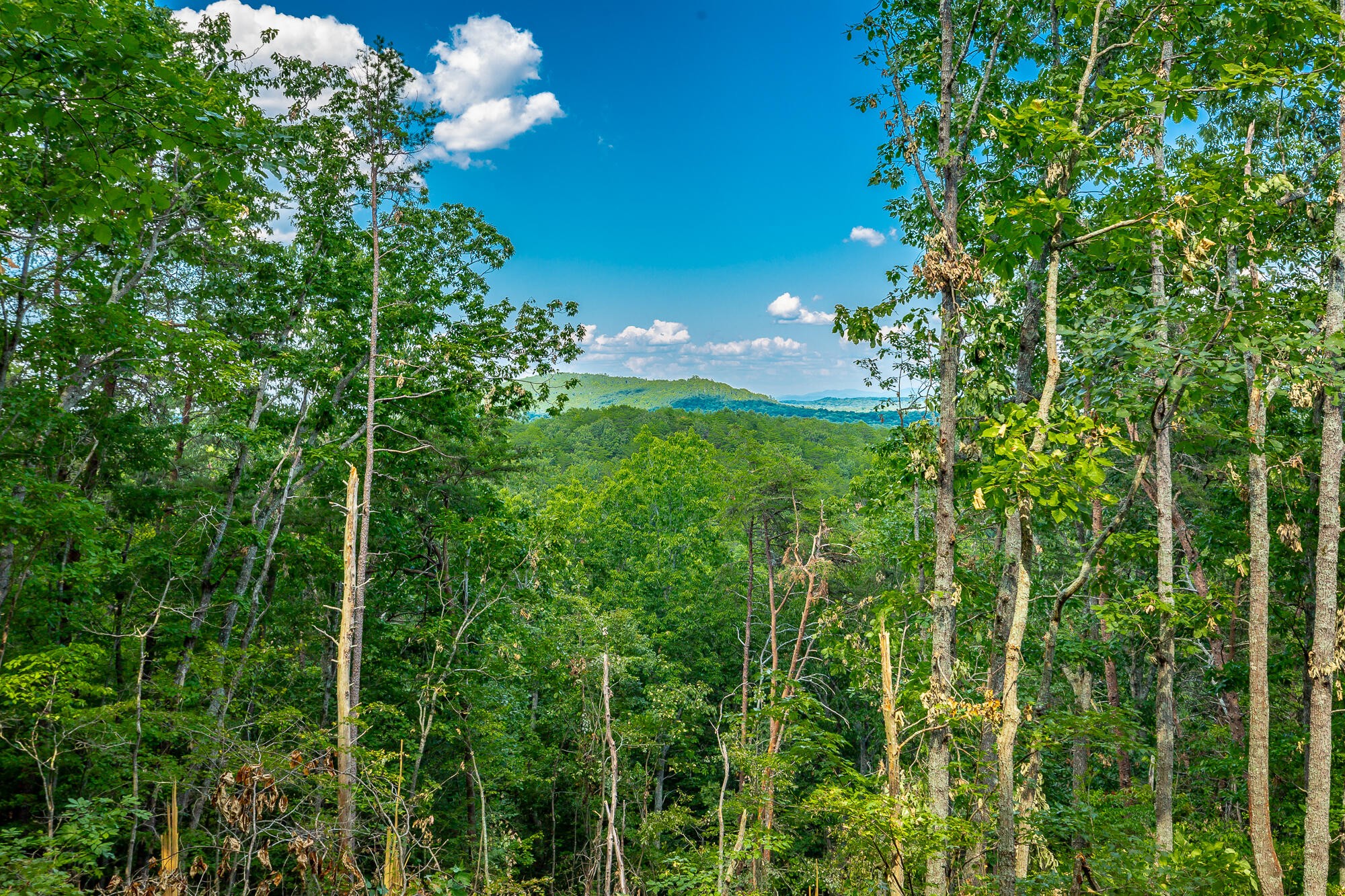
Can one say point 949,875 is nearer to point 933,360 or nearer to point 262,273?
point 933,360

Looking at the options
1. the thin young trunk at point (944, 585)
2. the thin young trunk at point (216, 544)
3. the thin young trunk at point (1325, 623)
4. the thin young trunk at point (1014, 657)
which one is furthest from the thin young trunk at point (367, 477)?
the thin young trunk at point (1325, 623)

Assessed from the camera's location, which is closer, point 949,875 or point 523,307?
point 949,875

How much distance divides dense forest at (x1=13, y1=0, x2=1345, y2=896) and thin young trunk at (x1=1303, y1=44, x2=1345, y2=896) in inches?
→ 1.6

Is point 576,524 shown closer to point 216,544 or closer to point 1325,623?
point 216,544

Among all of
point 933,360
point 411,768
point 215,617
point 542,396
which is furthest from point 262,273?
point 933,360

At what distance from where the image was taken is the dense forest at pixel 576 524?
14.7ft

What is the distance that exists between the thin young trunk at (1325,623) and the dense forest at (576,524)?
41 millimetres

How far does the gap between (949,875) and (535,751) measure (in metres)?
12.4

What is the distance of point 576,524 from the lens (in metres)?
19.4

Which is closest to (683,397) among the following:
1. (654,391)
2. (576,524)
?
(654,391)

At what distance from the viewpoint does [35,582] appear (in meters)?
10.4

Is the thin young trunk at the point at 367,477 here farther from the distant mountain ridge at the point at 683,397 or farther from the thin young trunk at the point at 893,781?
the distant mountain ridge at the point at 683,397

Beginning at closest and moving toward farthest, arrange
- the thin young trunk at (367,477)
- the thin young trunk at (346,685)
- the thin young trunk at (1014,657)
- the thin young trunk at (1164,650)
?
1. the thin young trunk at (1014,657)
2. the thin young trunk at (346,685)
3. the thin young trunk at (1164,650)
4. the thin young trunk at (367,477)

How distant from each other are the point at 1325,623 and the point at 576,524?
1611 cm
